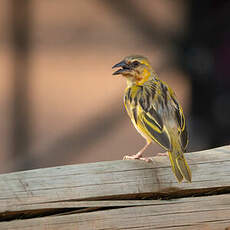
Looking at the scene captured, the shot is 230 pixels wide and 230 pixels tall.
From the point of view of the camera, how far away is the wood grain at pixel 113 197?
8.78ft

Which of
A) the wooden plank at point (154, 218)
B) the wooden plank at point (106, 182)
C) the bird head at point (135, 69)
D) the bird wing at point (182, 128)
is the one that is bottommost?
the wooden plank at point (154, 218)

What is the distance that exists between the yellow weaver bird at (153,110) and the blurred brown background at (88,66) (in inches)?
96.6

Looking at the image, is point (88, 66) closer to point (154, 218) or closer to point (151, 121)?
point (151, 121)

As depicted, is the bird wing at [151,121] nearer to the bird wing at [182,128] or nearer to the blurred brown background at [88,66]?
the bird wing at [182,128]

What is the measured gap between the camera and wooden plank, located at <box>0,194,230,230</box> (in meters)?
2.68

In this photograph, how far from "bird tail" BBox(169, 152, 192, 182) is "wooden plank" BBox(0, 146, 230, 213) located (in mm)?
41

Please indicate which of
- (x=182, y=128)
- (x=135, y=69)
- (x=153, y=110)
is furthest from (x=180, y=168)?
(x=135, y=69)

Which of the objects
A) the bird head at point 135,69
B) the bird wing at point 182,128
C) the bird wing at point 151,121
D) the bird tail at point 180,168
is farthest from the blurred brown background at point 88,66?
the bird tail at point 180,168

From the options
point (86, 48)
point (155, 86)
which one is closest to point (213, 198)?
point (155, 86)

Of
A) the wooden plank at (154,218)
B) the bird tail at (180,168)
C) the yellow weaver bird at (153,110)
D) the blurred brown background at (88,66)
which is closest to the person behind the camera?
the wooden plank at (154,218)

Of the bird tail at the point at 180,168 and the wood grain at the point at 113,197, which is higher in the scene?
the bird tail at the point at 180,168

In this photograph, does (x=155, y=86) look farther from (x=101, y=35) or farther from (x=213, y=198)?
(x=101, y=35)

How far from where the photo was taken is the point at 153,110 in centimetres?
384

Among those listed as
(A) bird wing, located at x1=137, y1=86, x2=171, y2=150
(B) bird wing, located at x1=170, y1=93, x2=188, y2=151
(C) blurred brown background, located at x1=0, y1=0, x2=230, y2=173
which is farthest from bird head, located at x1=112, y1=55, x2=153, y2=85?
(C) blurred brown background, located at x1=0, y1=0, x2=230, y2=173
